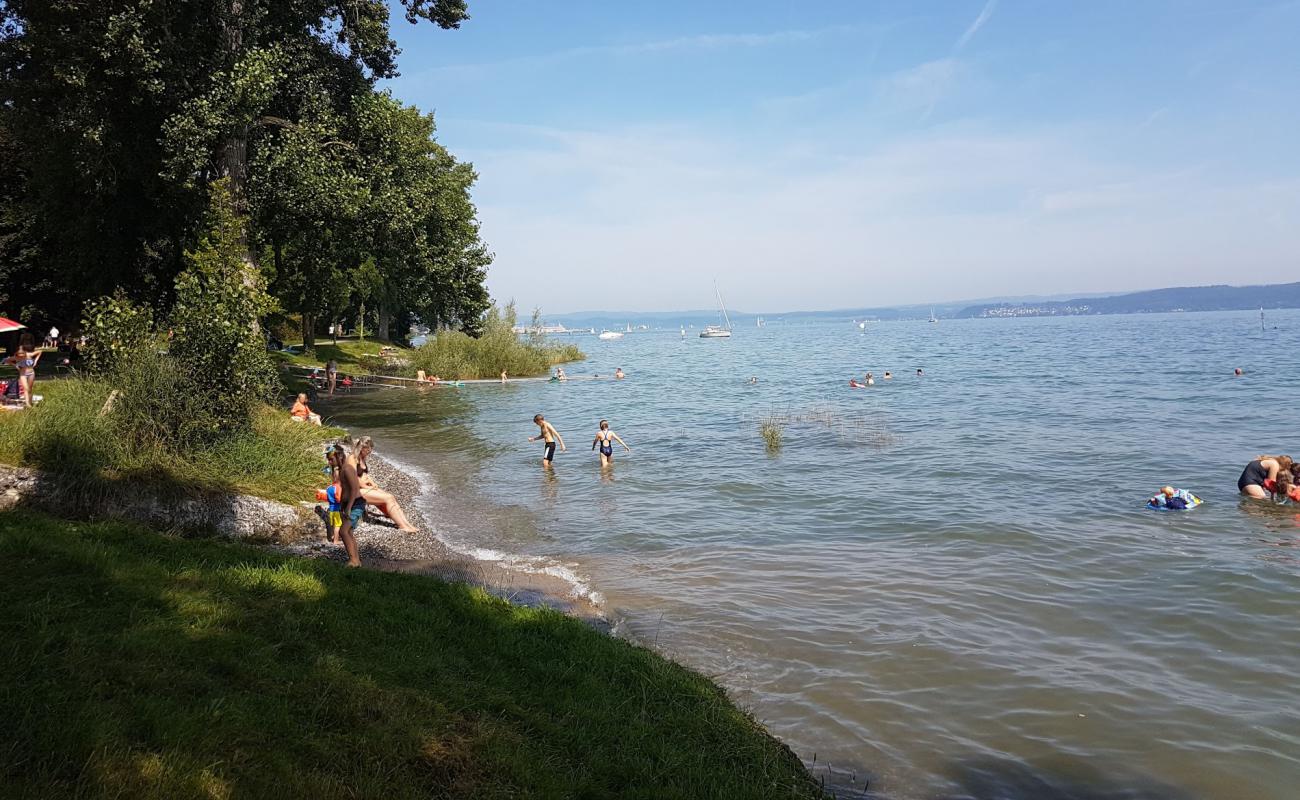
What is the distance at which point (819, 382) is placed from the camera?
1965 inches

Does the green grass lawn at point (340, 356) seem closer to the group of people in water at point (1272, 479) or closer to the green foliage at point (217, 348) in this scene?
the green foliage at point (217, 348)

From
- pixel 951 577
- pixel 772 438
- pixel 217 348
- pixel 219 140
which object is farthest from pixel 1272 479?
pixel 219 140

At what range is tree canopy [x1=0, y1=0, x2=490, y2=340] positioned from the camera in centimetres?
1752

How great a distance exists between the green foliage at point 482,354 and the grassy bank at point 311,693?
136 ft

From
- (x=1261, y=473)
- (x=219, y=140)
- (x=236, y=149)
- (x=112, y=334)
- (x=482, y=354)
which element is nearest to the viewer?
(x=112, y=334)

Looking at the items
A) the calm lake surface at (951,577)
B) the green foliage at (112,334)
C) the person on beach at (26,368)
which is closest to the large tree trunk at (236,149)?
the green foliage at (112,334)

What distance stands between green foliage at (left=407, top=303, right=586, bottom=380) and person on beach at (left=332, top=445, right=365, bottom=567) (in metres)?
37.8

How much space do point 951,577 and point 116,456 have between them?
12617mm

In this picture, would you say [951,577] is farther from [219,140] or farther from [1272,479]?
[219,140]

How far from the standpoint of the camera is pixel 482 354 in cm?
5012

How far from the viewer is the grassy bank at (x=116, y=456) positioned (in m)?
11.0

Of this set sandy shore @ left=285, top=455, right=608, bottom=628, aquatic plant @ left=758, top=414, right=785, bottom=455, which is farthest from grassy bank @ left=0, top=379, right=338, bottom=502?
aquatic plant @ left=758, top=414, right=785, bottom=455

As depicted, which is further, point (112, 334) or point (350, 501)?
point (112, 334)

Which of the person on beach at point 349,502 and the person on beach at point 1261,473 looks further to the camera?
the person on beach at point 1261,473
